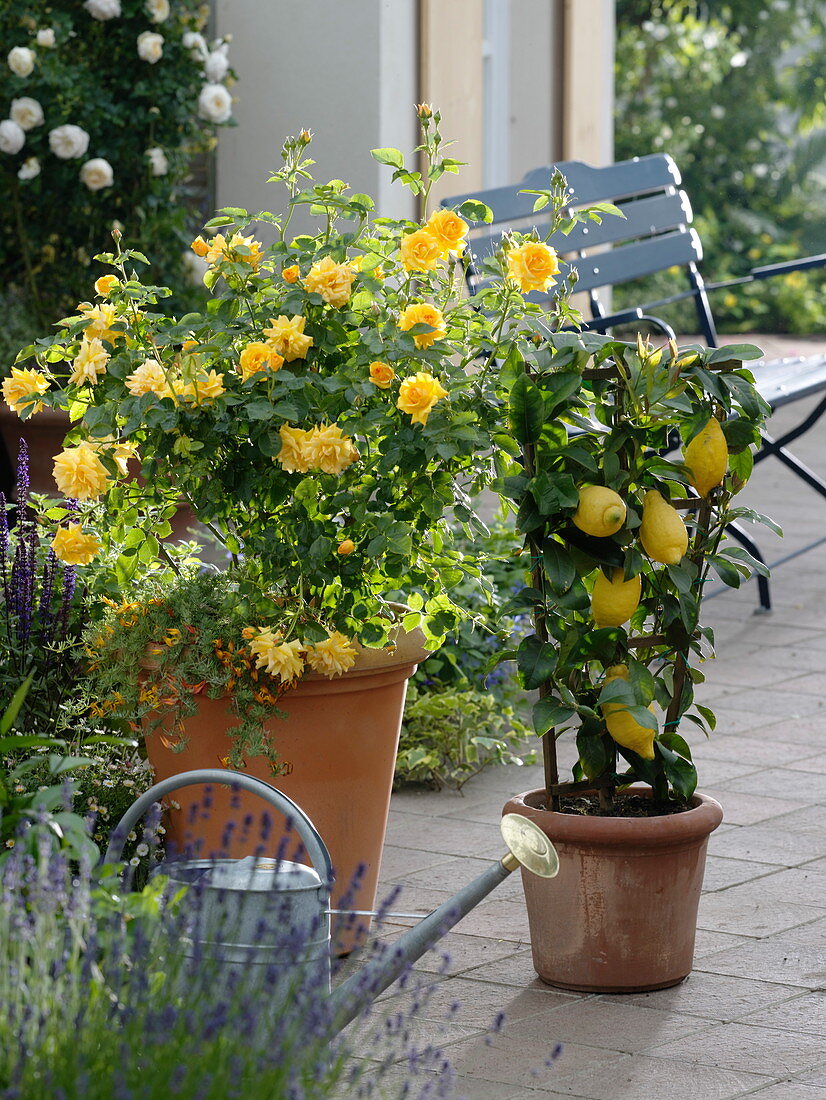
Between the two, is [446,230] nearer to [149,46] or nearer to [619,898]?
[619,898]

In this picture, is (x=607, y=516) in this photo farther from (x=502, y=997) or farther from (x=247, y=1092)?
(x=247, y=1092)

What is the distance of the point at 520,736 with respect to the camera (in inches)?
159

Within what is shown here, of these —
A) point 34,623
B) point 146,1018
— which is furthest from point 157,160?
point 146,1018

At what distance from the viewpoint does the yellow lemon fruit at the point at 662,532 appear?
2.57 metres

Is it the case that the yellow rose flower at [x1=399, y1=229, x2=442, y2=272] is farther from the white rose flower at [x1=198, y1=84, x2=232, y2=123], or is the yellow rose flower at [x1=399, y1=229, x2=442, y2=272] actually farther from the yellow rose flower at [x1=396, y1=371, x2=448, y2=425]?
the white rose flower at [x1=198, y1=84, x2=232, y2=123]

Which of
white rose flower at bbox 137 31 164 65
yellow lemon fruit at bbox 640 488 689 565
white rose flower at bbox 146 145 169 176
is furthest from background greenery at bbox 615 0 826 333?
yellow lemon fruit at bbox 640 488 689 565

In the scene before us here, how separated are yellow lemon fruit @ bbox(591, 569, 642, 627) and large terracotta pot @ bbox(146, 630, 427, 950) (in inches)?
15.3

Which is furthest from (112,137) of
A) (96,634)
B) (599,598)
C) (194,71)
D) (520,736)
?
(599,598)

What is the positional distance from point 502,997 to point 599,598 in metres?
0.69

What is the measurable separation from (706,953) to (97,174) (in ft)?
12.2

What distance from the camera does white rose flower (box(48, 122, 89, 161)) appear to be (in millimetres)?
5430

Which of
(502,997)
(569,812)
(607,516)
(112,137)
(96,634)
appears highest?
(112,137)

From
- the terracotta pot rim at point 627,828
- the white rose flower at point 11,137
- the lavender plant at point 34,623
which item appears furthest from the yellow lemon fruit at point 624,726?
the white rose flower at point 11,137

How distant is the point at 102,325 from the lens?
2.72m
